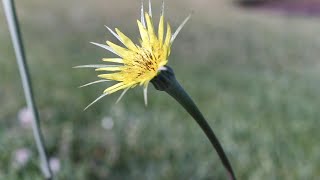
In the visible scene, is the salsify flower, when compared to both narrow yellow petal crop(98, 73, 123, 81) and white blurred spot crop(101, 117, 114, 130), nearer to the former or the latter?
narrow yellow petal crop(98, 73, 123, 81)

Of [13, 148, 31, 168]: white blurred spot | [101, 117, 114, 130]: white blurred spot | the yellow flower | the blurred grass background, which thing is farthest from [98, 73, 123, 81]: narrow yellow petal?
[101, 117, 114, 130]: white blurred spot

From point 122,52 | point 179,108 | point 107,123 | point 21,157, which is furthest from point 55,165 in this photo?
point 179,108

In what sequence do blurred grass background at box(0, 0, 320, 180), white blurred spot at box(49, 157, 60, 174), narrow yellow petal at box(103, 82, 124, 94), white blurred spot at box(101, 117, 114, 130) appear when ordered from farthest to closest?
white blurred spot at box(101, 117, 114, 130), blurred grass background at box(0, 0, 320, 180), white blurred spot at box(49, 157, 60, 174), narrow yellow petal at box(103, 82, 124, 94)

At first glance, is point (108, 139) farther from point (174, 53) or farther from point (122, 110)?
point (174, 53)

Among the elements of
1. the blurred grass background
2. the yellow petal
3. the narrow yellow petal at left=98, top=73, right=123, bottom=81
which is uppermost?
the yellow petal

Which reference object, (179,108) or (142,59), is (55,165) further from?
(179,108)

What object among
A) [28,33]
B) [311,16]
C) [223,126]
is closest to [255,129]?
[223,126]
